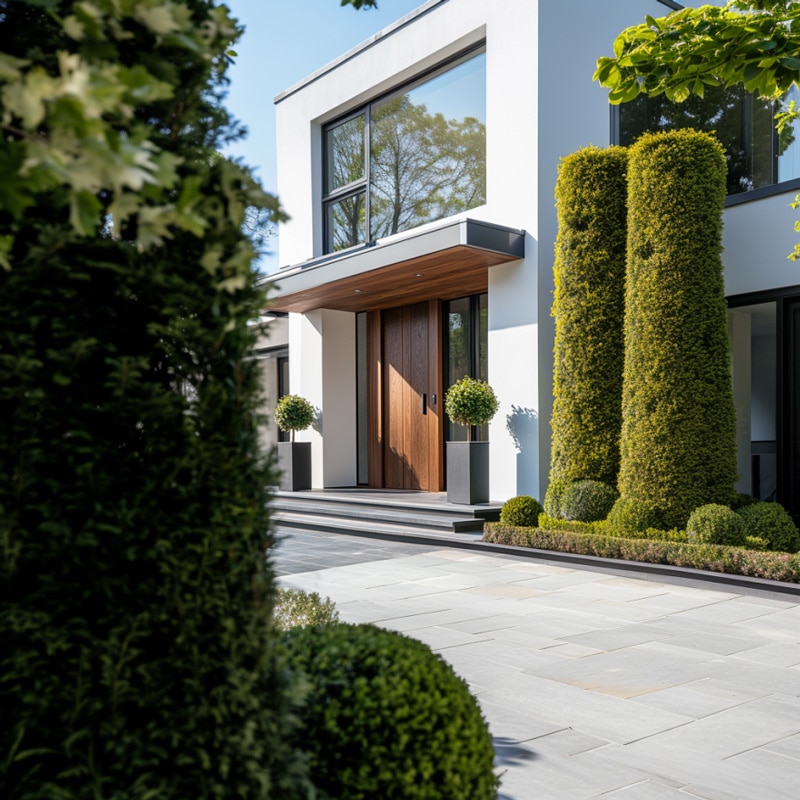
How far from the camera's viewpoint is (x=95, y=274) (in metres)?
1.74

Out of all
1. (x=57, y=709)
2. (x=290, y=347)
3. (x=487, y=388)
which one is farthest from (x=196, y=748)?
(x=290, y=347)

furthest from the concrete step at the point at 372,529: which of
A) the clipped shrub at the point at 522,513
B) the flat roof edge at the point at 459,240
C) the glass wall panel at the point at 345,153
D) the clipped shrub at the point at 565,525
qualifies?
the glass wall panel at the point at 345,153

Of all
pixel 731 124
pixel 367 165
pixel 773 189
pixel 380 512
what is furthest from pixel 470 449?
pixel 367 165

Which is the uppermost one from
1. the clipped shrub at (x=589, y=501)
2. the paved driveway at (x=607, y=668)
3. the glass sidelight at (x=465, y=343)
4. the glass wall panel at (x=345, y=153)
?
the glass wall panel at (x=345, y=153)

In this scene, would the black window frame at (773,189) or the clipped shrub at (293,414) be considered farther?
the clipped shrub at (293,414)

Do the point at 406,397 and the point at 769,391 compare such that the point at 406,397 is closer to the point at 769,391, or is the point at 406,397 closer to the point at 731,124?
the point at 769,391

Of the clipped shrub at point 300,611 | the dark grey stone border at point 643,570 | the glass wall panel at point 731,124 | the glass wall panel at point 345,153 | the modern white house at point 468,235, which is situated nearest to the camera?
the clipped shrub at point 300,611

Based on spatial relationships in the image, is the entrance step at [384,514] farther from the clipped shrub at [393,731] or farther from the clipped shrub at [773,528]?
the clipped shrub at [393,731]

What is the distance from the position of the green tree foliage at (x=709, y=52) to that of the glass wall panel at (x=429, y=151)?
278 inches

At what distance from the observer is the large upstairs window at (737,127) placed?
31.0 feet

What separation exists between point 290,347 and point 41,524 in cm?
1385

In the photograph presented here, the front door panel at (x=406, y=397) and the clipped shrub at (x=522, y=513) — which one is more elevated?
the front door panel at (x=406, y=397)

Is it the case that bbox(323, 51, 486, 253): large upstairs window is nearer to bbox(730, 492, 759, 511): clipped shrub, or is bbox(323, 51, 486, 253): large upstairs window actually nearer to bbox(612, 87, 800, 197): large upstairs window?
bbox(612, 87, 800, 197): large upstairs window

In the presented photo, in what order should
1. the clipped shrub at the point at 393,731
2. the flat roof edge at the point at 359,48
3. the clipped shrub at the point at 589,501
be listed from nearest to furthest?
the clipped shrub at the point at 393,731
the clipped shrub at the point at 589,501
the flat roof edge at the point at 359,48
